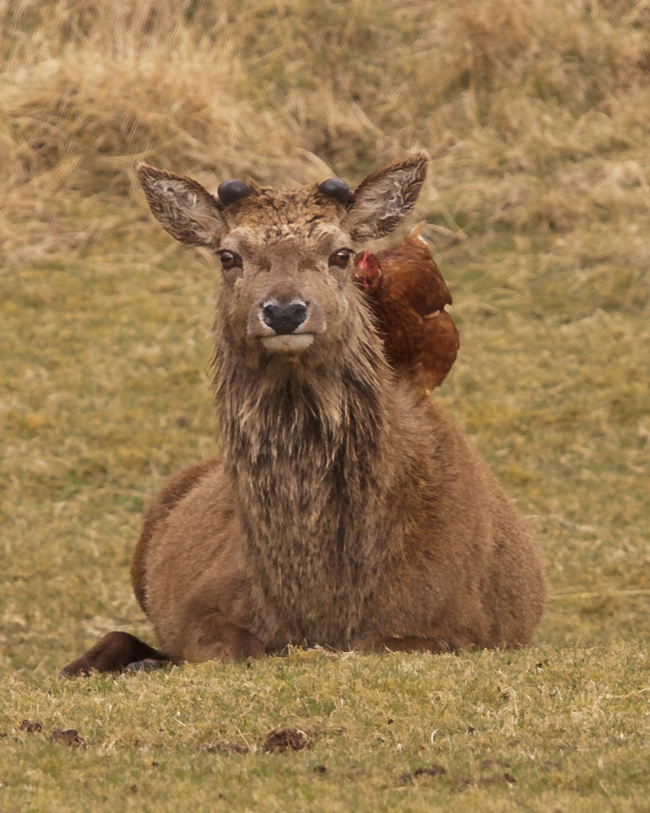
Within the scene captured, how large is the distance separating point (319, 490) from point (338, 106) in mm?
14246

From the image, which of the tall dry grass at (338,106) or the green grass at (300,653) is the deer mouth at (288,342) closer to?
the green grass at (300,653)

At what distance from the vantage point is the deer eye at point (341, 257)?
8.19 m

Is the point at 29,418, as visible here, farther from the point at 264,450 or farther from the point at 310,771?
the point at 310,771

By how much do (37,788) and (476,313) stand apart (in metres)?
13.2

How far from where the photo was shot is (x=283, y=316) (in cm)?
745

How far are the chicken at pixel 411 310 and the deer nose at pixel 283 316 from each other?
4.42 ft

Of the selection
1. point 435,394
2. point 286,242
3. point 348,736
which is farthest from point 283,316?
point 435,394

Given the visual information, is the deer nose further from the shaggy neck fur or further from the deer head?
the shaggy neck fur

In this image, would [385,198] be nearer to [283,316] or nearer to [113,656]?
[283,316]

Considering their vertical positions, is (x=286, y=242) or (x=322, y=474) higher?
(x=286, y=242)

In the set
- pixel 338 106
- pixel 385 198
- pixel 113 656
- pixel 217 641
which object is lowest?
pixel 113 656

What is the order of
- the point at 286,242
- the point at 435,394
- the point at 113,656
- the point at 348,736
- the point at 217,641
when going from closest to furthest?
the point at 348,736 → the point at 286,242 → the point at 217,641 → the point at 113,656 → the point at 435,394

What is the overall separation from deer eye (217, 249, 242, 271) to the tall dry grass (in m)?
10.9

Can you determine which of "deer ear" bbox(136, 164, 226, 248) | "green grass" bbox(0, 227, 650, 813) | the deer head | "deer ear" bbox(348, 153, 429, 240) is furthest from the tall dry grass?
"deer ear" bbox(136, 164, 226, 248)
